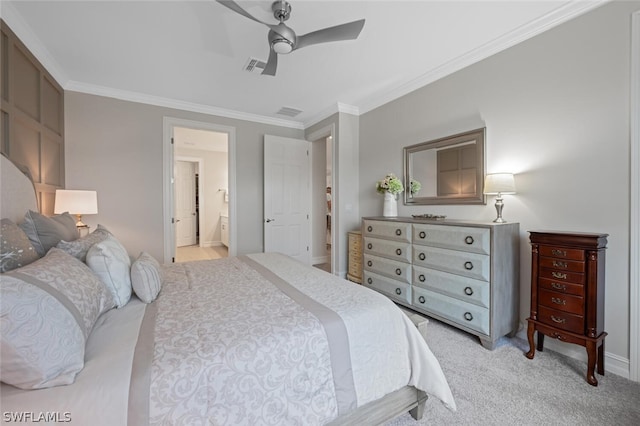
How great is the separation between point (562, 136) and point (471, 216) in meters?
0.97

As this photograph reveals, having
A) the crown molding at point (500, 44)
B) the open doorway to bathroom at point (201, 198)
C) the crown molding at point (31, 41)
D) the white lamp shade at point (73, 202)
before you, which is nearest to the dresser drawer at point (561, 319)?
the crown molding at point (500, 44)

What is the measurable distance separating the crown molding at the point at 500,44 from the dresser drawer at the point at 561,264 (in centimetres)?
187

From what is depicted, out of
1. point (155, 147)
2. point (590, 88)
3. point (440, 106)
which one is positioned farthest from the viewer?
point (155, 147)

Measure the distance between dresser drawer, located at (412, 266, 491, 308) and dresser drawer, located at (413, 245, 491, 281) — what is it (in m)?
0.05

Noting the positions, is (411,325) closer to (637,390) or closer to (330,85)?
(637,390)

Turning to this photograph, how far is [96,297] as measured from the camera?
1.17 meters

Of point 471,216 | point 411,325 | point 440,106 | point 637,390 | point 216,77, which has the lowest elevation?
point 637,390

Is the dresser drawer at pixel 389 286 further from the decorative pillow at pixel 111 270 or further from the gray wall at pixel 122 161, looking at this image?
the gray wall at pixel 122 161

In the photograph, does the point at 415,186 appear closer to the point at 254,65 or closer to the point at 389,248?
the point at 389,248

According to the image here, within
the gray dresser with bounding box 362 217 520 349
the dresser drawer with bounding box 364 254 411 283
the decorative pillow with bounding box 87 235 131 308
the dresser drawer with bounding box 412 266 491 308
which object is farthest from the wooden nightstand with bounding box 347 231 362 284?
the decorative pillow with bounding box 87 235 131 308

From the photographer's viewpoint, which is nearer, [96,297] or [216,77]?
[96,297]

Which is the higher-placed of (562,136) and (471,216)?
(562,136)

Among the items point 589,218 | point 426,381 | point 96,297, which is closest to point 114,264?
point 96,297

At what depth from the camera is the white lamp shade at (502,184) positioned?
2268 mm
